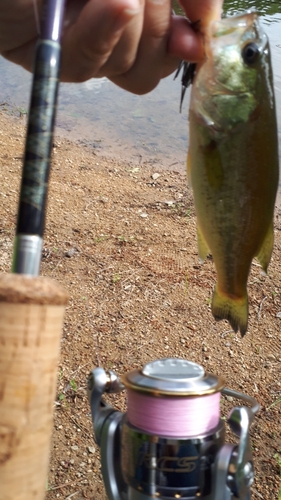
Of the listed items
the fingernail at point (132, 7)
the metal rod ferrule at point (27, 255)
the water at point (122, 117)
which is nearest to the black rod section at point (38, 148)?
the metal rod ferrule at point (27, 255)

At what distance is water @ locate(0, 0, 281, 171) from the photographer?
6.06m

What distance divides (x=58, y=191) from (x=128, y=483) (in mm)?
3370

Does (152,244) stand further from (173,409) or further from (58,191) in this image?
(173,409)

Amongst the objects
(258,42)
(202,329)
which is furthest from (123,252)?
(258,42)

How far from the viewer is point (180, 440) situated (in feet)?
4.25

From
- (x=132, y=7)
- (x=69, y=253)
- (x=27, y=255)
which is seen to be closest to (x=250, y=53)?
(x=132, y=7)

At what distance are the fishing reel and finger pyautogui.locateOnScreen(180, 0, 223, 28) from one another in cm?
92

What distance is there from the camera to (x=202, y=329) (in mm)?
3219

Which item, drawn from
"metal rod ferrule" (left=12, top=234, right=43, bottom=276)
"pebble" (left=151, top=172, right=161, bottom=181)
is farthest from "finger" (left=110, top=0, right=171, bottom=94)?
"pebble" (left=151, top=172, right=161, bottom=181)

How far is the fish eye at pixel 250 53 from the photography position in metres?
1.43

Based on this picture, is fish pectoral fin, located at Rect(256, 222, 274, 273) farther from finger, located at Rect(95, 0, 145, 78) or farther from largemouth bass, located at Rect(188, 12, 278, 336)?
finger, located at Rect(95, 0, 145, 78)

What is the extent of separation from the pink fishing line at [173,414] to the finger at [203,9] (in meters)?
0.98

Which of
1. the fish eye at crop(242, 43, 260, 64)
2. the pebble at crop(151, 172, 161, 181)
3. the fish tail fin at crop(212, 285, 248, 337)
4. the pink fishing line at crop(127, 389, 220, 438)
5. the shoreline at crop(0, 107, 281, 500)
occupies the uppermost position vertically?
the fish eye at crop(242, 43, 260, 64)

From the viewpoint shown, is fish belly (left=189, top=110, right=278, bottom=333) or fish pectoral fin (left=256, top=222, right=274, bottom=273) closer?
fish belly (left=189, top=110, right=278, bottom=333)
